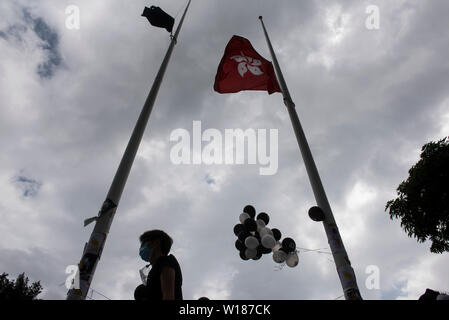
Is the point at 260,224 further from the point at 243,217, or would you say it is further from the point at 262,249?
the point at 262,249

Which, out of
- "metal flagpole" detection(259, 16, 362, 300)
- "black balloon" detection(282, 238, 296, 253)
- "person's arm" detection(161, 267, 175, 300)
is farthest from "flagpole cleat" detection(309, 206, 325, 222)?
"person's arm" detection(161, 267, 175, 300)

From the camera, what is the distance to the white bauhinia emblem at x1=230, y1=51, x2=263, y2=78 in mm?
9117

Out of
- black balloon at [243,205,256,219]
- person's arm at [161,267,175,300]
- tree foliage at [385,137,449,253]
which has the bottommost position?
person's arm at [161,267,175,300]

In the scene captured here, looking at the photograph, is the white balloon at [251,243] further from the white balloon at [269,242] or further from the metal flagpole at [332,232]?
the metal flagpole at [332,232]

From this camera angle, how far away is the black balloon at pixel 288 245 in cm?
759

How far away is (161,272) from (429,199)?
15808 millimetres

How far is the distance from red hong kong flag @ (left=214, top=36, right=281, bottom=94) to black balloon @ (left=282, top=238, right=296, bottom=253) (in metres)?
4.79

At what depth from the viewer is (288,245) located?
300 inches

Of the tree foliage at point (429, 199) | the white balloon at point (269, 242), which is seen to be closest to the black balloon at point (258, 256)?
the white balloon at point (269, 242)

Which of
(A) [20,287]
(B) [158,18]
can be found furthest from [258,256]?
(A) [20,287]

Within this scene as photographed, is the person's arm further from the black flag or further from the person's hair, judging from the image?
the black flag

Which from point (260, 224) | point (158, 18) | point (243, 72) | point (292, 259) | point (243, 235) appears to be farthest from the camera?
point (158, 18)

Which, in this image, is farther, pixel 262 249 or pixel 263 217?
pixel 263 217
